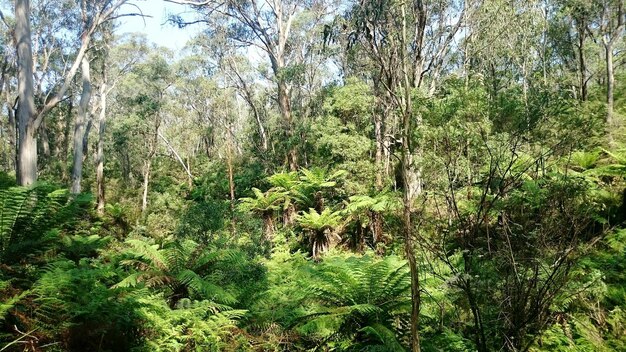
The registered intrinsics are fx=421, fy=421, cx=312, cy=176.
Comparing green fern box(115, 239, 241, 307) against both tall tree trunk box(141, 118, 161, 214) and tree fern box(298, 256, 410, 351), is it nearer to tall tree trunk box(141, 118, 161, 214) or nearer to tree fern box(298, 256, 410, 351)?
tree fern box(298, 256, 410, 351)

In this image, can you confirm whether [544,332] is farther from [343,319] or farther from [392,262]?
[343,319]

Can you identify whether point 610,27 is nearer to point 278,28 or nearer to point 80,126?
point 278,28

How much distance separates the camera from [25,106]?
7129 mm

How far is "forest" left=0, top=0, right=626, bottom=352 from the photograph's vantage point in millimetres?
3932

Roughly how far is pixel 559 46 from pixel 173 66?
73.2ft

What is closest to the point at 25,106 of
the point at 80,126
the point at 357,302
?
the point at 357,302

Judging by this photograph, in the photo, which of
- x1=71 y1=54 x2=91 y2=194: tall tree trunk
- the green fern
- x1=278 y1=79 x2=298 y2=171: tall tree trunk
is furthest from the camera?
x1=278 y1=79 x2=298 y2=171: tall tree trunk

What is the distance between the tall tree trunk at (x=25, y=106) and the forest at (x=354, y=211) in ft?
0.12

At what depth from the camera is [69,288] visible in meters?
3.93

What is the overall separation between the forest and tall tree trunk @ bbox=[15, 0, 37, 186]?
0.04 m

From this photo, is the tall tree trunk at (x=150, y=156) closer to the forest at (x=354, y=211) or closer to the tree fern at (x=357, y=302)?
the forest at (x=354, y=211)

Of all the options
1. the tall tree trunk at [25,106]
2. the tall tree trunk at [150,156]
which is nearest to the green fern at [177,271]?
the tall tree trunk at [25,106]

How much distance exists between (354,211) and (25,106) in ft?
23.6

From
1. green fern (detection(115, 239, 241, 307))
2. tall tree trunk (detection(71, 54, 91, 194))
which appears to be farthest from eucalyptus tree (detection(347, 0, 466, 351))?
tall tree trunk (detection(71, 54, 91, 194))
